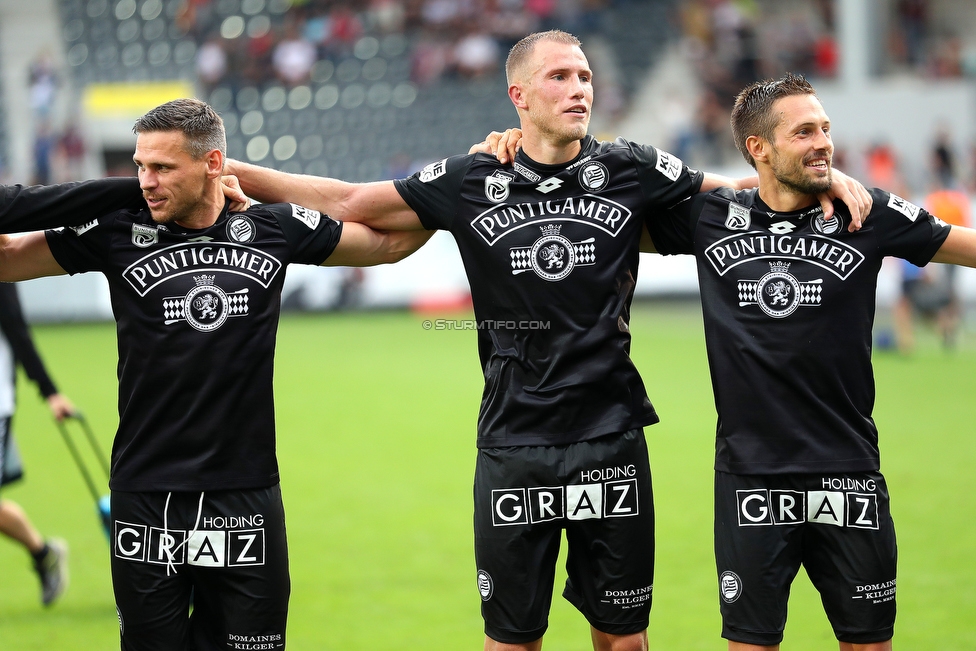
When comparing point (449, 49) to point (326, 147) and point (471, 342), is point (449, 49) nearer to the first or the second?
point (326, 147)

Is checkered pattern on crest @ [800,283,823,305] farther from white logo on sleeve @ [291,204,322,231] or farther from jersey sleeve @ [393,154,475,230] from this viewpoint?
white logo on sleeve @ [291,204,322,231]

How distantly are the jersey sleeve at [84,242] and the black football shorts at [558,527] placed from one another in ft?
5.34

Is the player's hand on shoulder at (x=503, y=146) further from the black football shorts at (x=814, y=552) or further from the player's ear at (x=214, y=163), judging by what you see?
the black football shorts at (x=814, y=552)

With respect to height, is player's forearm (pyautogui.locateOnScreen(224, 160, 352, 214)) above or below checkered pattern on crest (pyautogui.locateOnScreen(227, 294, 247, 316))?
above

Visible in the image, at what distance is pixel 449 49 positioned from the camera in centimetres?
2770

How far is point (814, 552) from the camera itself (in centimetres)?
409

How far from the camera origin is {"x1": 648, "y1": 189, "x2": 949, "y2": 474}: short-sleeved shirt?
4.05m

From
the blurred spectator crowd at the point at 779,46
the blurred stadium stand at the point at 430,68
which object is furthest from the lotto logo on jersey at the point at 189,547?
the blurred spectator crowd at the point at 779,46

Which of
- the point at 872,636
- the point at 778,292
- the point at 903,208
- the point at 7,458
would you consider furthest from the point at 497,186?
the point at 7,458

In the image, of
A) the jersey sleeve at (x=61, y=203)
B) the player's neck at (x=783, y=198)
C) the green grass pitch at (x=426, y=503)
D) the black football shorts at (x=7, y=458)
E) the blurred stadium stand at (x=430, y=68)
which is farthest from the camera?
the blurred stadium stand at (x=430, y=68)

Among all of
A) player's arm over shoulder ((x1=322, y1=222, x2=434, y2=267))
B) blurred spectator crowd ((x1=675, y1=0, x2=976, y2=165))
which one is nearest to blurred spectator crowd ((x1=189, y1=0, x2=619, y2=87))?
blurred spectator crowd ((x1=675, y1=0, x2=976, y2=165))

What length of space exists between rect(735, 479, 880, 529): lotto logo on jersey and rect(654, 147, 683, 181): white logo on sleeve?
50.0 inches

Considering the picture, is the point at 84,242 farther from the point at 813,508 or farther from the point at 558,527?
the point at 813,508

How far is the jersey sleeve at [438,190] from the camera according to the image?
441 cm
